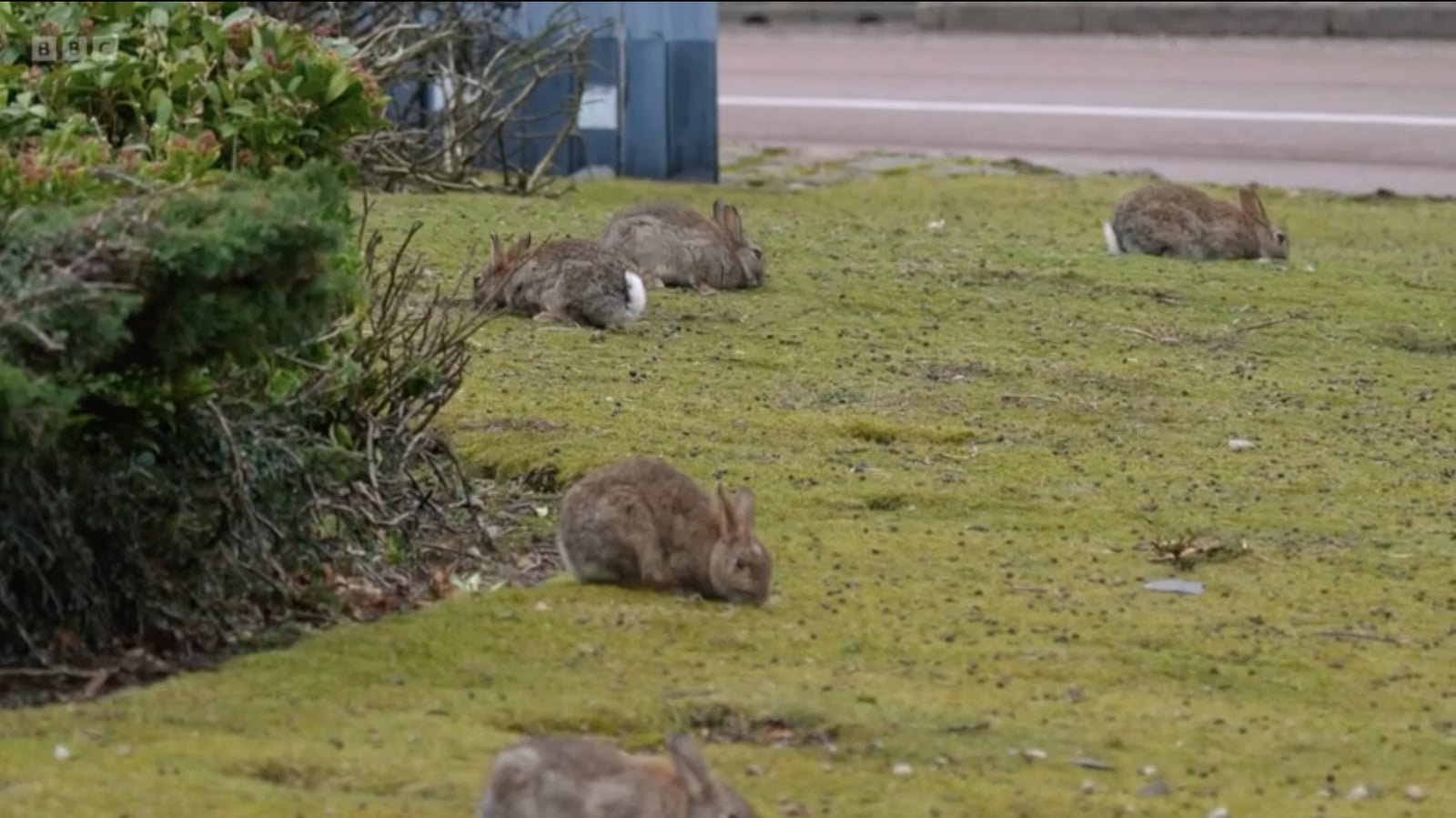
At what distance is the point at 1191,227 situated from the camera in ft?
43.1

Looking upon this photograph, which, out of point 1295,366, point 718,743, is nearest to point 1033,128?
point 1295,366

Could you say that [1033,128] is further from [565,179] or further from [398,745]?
[398,745]

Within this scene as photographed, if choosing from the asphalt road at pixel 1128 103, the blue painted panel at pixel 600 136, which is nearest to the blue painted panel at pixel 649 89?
the blue painted panel at pixel 600 136

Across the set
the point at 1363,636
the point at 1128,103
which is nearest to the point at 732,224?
the point at 1363,636

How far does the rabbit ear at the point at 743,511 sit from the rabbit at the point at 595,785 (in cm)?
175

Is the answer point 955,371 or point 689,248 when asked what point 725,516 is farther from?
point 689,248

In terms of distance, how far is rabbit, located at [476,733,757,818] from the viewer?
4941 mm

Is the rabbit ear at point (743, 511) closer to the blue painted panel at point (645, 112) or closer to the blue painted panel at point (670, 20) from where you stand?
the blue painted panel at point (645, 112)

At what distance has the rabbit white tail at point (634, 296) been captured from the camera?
10.5m

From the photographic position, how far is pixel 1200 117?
2042cm

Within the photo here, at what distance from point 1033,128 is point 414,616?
14.3 m

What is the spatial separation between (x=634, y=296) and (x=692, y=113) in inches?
262

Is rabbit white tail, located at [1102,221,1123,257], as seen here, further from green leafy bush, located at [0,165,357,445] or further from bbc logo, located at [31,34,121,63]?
green leafy bush, located at [0,165,357,445]

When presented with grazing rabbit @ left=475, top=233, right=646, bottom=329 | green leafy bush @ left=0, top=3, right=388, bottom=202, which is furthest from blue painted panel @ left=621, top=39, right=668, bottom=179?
green leafy bush @ left=0, top=3, right=388, bottom=202
